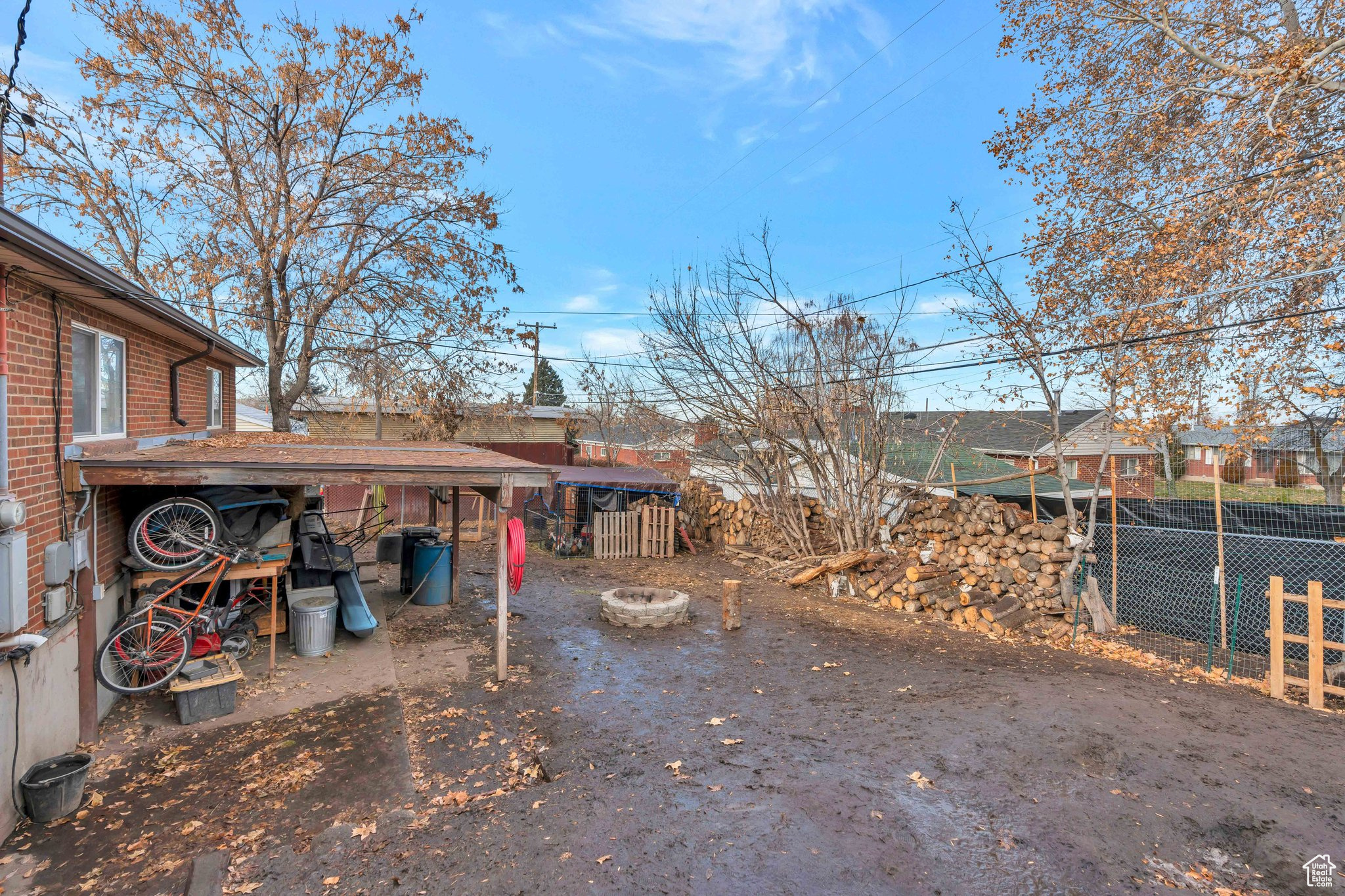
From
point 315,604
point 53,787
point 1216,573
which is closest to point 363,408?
point 315,604

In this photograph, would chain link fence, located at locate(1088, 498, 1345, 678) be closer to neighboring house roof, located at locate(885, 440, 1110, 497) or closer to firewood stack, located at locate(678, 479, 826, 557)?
neighboring house roof, located at locate(885, 440, 1110, 497)

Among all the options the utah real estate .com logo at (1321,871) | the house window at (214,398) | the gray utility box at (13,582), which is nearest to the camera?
the utah real estate .com logo at (1321,871)

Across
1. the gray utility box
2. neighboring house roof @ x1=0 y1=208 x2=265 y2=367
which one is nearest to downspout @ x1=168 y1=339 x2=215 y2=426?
neighboring house roof @ x1=0 y1=208 x2=265 y2=367

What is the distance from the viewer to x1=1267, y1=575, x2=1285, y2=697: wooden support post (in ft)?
21.1

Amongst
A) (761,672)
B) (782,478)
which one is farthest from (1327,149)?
(761,672)

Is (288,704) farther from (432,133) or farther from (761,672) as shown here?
(432,133)

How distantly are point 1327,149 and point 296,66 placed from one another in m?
18.9

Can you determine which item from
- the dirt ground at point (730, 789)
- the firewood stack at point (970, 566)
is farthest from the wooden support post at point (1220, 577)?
the firewood stack at point (970, 566)

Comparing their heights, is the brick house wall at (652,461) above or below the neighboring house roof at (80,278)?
below

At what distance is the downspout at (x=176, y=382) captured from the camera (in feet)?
25.9

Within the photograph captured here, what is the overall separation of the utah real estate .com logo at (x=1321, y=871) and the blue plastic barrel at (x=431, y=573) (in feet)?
32.7

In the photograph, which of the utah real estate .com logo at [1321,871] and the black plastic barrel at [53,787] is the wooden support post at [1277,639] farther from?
the black plastic barrel at [53,787]

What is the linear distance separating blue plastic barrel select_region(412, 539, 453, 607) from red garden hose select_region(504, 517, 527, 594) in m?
3.36

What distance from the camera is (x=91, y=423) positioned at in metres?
5.52
